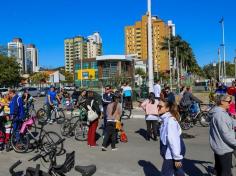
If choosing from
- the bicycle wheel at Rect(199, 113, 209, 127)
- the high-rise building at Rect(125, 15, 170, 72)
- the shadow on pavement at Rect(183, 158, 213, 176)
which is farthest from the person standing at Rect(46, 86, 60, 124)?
the high-rise building at Rect(125, 15, 170, 72)

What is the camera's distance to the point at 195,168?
8492mm

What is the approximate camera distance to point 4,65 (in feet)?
230

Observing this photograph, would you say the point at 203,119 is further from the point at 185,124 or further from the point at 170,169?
the point at 170,169

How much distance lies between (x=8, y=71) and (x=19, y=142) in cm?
6078

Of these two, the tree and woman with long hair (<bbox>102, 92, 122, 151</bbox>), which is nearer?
woman with long hair (<bbox>102, 92, 122, 151</bbox>)

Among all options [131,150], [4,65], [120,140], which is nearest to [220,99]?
[131,150]

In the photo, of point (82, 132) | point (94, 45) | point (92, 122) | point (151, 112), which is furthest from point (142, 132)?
point (94, 45)

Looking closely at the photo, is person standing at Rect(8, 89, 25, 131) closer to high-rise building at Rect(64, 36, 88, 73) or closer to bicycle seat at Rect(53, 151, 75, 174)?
bicycle seat at Rect(53, 151, 75, 174)

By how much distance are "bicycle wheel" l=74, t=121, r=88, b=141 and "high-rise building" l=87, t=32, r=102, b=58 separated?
14277 centimetres

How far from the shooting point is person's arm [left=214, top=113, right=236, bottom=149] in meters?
5.51

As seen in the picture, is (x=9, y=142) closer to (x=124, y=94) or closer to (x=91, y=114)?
(x=91, y=114)

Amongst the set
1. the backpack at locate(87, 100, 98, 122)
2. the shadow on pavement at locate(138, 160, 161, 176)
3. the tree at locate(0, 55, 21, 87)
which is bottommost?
the shadow on pavement at locate(138, 160, 161, 176)

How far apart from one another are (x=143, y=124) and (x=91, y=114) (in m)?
6.17

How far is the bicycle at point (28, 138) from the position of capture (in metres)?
10.1
